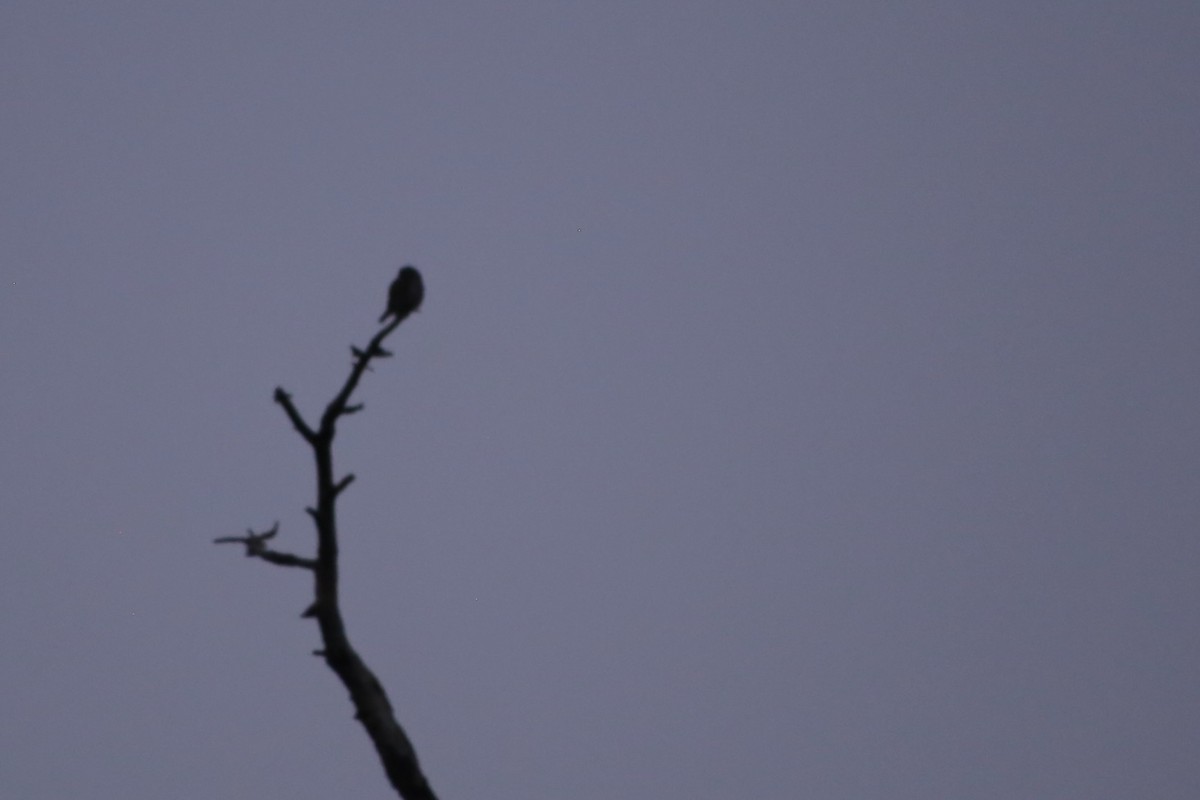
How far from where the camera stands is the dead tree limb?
14.9 ft

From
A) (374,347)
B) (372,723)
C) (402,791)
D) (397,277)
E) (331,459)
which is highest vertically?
(397,277)

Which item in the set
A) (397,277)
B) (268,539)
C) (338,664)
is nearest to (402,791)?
(338,664)

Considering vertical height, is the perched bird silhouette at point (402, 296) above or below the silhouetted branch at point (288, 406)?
above

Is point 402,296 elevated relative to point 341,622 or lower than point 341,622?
elevated

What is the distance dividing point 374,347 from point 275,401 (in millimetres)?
490

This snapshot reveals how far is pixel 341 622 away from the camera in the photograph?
4641mm

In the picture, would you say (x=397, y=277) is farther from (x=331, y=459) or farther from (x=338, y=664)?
(x=338, y=664)

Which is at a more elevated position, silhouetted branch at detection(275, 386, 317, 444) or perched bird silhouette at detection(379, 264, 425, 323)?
perched bird silhouette at detection(379, 264, 425, 323)

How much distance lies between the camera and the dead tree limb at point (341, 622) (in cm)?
454

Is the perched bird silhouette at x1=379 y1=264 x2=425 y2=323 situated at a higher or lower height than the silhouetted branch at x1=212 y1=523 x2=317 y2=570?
higher

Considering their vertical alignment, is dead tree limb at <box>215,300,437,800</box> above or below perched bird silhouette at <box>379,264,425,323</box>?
below

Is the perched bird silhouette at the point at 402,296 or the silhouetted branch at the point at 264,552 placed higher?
the perched bird silhouette at the point at 402,296

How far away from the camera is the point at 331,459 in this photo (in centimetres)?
458

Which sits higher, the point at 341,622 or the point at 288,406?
the point at 288,406
